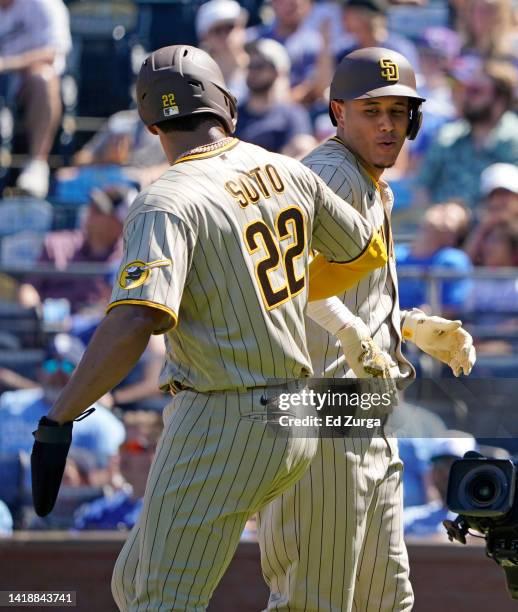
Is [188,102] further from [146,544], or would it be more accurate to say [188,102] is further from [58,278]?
[58,278]

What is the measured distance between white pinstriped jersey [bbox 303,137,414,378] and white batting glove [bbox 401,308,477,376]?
0.45ft

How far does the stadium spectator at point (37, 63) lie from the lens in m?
7.75

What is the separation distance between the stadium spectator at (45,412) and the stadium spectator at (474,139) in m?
2.27

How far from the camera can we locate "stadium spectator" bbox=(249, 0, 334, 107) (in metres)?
7.50

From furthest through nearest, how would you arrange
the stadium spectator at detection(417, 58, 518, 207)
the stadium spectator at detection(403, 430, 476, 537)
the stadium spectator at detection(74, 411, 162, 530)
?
the stadium spectator at detection(417, 58, 518, 207), the stadium spectator at detection(74, 411, 162, 530), the stadium spectator at detection(403, 430, 476, 537)

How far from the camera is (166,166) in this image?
7.45 metres

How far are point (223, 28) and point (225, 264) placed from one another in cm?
504

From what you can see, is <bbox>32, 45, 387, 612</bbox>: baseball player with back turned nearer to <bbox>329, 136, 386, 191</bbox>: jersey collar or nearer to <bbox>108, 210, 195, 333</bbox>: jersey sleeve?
<bbox>108, 210, 195, 333</bbox>: jersey sleeve

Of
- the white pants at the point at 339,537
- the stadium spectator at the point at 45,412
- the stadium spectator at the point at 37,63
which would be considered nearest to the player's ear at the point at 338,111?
the white pants at the point at 339,537

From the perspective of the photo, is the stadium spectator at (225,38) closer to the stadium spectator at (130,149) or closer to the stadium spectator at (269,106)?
the stadium spectator at (269,106)

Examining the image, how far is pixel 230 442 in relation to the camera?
9.36ft

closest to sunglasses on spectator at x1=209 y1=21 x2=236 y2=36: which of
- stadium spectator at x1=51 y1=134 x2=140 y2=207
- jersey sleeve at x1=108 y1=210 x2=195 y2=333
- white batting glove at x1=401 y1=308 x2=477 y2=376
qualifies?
stadium spectator at x1=51 y1=134 x2=140 y2=207

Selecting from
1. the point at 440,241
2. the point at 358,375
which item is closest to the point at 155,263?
the point at 358,375

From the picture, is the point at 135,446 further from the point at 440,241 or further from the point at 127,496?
the point at 440,241
